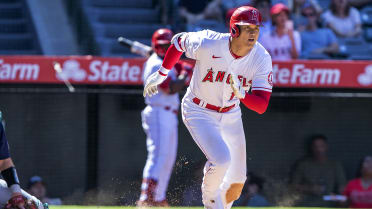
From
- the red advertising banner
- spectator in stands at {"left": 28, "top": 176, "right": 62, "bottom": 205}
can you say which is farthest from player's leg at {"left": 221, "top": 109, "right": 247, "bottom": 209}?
spectator in stands at {"left": 28, "top": 176, "right": 62, "bottom": 205}

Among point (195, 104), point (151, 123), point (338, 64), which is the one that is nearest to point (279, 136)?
point (338, 64)

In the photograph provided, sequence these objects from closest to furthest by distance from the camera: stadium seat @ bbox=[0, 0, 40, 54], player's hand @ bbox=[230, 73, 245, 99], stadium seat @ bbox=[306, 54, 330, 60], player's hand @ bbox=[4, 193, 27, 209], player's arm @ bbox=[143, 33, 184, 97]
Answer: player's hand @ bbox=[4, 193, 27, 209] → player's hand @ bbox=[230, 73, 245, 99] → player's arm @ bbox=[143, 33, 184, 97] → stadium seat @ bbox=[306, 54, 330, 60] → stadium seat @ bbox=[0, 0, 40, 54]

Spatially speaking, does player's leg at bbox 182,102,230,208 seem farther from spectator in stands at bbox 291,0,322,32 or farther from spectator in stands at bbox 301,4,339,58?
spectator in stands at bbox 291,0,322,32

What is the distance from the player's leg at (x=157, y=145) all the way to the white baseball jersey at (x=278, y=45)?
1557 mm

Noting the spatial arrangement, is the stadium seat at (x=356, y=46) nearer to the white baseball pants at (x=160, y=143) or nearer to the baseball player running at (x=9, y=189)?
the white baseball pants at (x=160, y=143)

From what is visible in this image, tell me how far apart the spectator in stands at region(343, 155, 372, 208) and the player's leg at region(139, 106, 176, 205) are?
80.5 inches

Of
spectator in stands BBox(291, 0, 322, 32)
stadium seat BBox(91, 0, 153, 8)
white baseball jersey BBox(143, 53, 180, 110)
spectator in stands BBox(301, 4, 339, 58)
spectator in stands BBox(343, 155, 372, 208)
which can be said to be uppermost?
spectator in stands BBox(291, 0, 322, 32)

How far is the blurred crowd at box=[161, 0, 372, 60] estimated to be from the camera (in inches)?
348

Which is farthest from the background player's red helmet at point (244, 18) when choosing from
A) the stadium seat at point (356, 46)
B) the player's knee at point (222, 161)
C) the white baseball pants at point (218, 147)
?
the stadium seat at point (356, 46)

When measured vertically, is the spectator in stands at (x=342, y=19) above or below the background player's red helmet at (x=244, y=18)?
below

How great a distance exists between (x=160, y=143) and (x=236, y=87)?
3.06 meters

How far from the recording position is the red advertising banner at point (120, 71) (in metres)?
8.31

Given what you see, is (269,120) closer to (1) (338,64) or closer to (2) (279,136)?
(2) (279,136)

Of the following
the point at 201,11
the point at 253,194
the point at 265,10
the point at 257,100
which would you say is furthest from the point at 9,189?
the point at 201,11
